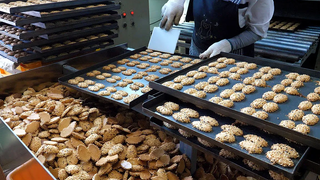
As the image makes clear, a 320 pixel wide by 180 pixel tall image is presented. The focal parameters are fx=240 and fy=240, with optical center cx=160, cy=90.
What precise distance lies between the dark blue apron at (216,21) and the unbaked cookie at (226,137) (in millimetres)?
1416

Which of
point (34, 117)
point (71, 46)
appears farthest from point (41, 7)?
point (34, 117)

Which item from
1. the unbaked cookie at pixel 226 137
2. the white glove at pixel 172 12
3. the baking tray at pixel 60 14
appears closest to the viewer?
the unbaked cookie at pixel 226 137

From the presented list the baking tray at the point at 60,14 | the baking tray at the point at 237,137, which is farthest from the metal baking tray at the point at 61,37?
the baking tray at the point at 237,137

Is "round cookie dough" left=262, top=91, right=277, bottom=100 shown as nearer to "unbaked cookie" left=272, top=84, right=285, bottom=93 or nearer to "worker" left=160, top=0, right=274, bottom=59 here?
"unbaked cookie" left=272, top=84, right=285, bottom=93

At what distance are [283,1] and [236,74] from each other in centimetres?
300

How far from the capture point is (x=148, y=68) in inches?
88.2

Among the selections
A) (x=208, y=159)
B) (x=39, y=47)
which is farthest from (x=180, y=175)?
(x=39, y=47)

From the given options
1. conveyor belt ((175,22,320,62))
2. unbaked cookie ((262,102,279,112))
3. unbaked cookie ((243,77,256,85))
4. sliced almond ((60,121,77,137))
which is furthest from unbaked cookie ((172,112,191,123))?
conveyor belt ((175,22,320,62))

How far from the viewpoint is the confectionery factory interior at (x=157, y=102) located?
1.08m

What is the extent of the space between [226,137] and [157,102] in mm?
471

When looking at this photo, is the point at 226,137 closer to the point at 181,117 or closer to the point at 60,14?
the point at 181,117

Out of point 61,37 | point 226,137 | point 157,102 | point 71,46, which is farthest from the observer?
point 71,46

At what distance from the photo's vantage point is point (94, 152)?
145cm

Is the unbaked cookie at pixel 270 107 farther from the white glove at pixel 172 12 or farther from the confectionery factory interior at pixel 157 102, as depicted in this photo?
the white glove at pixel 172 12
